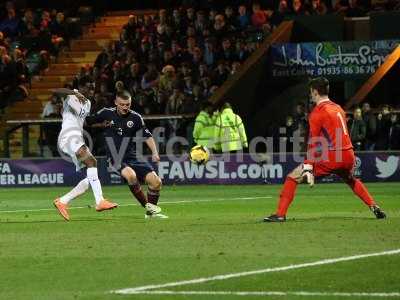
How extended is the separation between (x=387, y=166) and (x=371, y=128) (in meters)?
1.12

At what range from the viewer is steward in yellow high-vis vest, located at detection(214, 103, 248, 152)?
27.8 m

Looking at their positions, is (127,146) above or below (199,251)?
above

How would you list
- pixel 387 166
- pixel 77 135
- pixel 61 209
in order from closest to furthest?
pixel 61 209 → pixel 77 135 → pixel 387 166

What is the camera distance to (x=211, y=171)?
93.6 feet

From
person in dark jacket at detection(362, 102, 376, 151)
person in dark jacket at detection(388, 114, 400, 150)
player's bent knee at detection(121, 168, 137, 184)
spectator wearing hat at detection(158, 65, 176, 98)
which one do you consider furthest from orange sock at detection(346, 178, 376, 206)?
spectator wearing hat at detection(158, 65, 176, 98)

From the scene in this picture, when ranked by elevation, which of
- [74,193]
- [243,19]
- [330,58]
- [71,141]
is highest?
[243,19]

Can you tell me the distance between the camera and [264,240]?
1256cm

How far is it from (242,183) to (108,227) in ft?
44.3

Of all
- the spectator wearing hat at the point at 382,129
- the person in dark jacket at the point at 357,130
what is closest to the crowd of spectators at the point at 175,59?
the person in dark jacket at the point at 357,130

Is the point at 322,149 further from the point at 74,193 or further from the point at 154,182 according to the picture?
the point at 74,193

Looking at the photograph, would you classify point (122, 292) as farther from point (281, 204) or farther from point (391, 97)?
point (391, 97)

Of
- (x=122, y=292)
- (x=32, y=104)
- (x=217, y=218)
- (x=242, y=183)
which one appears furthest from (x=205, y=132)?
(x=122, y=292)

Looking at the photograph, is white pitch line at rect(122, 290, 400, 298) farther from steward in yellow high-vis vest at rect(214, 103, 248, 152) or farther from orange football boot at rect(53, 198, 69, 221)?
steward in yellow high-vis vest at rect(214, 103, 248, 152)

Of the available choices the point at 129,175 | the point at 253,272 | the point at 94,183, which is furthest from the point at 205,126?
the point at 253,272
